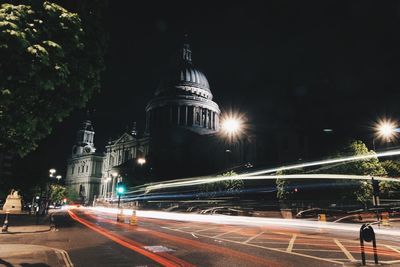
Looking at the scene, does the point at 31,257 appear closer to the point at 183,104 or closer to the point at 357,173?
the point at 357,173

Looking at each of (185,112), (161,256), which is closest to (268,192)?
(161,256)

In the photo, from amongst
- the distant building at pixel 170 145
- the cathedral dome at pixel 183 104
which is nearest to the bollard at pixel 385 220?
the distant building at pixel 170 145

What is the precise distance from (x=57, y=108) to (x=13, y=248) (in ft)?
24.7

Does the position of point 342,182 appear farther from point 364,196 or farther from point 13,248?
point 13,248

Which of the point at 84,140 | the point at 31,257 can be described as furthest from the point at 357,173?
the point at 84,140

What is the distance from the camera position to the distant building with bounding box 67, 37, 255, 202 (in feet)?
307

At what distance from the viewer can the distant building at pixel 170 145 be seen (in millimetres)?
93500

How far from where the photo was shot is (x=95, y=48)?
8.01 meters

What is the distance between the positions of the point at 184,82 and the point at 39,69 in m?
118

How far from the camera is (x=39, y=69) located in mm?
6414

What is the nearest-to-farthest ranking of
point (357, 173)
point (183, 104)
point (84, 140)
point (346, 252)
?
1. point (346, 252)
2. point (357, 173)
3. point (183, 104)
4. point (84, 140)

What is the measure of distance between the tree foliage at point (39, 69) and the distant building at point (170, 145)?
75.7m

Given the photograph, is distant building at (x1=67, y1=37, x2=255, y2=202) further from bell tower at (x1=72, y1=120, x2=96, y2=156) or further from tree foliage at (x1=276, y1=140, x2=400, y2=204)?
tree foliage at (x1=276, y1=140, x2=400, y2=204)

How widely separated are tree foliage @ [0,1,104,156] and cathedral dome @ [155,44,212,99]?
113 m
